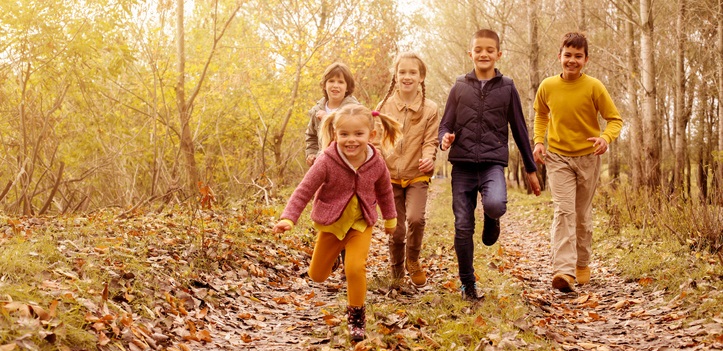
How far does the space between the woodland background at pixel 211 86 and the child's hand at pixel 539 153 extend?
1852 mm

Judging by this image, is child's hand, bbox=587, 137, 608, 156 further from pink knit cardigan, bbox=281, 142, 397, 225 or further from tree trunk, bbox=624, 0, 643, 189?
tree trunk, bbox=624, 0, 643, 189

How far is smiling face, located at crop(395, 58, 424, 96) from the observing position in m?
5.31

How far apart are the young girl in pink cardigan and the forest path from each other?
0.43 m

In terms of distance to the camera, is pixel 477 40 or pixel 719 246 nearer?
pixel 477 40

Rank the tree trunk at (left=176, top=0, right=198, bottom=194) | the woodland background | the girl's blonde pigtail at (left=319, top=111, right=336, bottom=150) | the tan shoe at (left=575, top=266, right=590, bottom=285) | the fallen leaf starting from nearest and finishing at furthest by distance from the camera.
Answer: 1. the fallen leaf
2. the girl's blonde pigtail at (left=319, top=111, right=336, bottom=150)
3. the tan shoe at (left=575, top=266, right=590, bottom=285)
4. the woodland background
5. the tree trunk at (left=176, top=0, right=198, bottom=194)

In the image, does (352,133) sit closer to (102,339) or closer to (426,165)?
(426,165)

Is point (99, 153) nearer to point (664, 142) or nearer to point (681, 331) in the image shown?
point (681, 331)

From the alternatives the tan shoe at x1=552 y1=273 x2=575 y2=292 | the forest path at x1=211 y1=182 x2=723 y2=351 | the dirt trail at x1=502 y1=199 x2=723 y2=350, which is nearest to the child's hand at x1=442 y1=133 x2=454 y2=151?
the forest path at x1=211 y1=182 x2=723 y2=351

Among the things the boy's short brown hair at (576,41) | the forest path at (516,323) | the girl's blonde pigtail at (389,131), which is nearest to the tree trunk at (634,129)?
the forest path at (516,323)

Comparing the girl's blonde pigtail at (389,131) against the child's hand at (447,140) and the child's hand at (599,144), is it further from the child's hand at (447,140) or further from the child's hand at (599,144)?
the child's hand at (599,144)

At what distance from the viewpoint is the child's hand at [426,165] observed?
A: 5.14 meters

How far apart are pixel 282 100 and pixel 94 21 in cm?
607

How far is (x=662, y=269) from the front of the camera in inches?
229

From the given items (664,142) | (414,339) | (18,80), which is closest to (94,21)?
(18,80)
